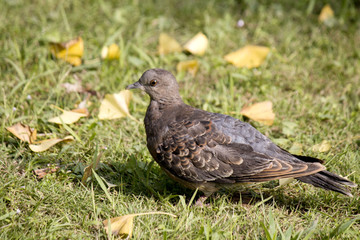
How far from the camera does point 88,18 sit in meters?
7.19

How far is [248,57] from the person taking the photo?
661cm

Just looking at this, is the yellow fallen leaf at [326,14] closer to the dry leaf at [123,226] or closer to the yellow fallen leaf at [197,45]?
the yellow fallen leaf at [197,45]

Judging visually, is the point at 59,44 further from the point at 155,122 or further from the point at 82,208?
the point at 82,208

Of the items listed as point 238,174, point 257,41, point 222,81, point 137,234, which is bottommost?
point 137,234

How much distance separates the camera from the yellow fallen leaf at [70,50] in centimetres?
619

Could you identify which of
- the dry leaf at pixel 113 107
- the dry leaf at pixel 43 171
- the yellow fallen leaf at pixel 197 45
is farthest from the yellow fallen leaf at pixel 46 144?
the yellow fallen leaf at pixel 197 45

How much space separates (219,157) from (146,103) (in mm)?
2020

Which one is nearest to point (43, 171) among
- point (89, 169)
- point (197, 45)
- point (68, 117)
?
point (89, 169)

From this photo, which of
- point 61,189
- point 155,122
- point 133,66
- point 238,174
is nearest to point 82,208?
point 61,189

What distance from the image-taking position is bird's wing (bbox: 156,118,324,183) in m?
4.04

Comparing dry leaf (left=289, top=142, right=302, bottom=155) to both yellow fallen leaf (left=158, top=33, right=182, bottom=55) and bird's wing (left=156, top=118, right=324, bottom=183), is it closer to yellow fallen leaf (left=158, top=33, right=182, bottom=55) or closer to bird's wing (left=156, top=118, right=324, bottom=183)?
bird's wing (left=156, top=118, right=324, bottom=183)

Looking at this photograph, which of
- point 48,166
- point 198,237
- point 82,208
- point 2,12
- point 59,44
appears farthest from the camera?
point 2,12

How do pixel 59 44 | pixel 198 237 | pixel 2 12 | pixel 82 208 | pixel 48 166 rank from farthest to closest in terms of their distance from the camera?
pixel 2 12
pixel 59 44
pixel 48 166
pixel 82 208
pixel 198 237

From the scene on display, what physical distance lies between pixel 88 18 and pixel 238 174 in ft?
14.5
